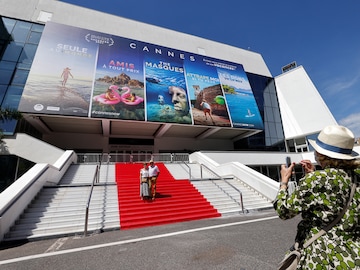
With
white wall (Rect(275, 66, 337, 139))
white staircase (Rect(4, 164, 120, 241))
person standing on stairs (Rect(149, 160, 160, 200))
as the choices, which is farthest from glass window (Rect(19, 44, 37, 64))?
white wall (Rect(275, 66, 337, 139))

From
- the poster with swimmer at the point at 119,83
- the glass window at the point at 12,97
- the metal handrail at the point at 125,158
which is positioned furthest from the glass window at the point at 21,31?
the metal handrail at the point at 125,158

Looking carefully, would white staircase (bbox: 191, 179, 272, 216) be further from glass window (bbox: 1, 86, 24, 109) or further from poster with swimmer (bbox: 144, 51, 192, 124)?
glass window (bbox: 1, 86, 24, 109)

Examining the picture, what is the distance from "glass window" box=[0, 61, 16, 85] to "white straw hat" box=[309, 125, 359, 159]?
21.5 meters

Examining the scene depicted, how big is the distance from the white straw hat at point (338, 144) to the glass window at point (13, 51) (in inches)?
936

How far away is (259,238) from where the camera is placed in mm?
4457

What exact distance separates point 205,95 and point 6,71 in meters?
18.5

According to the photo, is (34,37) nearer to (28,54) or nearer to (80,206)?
(28,54)

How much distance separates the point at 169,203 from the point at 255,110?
58.9ft

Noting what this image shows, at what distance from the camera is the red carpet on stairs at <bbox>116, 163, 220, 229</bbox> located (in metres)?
6.85

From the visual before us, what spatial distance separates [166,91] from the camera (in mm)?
19516

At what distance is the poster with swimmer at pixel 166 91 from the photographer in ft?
59.8

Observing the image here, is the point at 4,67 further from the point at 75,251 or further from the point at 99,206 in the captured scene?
the point at 75,251

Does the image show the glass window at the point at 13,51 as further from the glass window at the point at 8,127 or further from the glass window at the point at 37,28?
the glass window at the point at 8,127

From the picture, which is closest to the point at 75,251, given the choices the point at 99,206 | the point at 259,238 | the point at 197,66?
the point at 99,206
